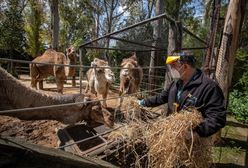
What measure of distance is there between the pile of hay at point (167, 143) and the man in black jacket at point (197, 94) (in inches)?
4.0

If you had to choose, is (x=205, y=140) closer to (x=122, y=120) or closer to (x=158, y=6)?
(x=122, y=120)

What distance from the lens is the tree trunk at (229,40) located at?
550 centimetres

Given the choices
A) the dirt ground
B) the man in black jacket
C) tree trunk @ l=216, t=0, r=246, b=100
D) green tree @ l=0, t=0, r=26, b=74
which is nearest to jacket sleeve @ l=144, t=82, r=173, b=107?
the man in black jacket

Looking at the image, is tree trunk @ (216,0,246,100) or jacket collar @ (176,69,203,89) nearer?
jacket collar @ (176,69,203,89)

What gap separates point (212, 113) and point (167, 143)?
55cm

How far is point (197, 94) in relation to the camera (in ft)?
9.29

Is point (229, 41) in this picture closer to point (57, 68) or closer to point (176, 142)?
point (176, 142)

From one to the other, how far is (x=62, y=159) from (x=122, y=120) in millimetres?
1532

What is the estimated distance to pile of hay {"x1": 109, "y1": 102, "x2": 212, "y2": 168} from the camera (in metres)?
2.60

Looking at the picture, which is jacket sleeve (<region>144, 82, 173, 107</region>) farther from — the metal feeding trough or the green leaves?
the green leaves

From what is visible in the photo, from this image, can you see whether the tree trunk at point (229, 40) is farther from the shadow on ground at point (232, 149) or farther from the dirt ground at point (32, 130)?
the dirt ground at point (32, 130)

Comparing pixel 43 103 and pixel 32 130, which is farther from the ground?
pixel 43 103

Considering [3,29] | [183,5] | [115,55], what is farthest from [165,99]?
[183,5]

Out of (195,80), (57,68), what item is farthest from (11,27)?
(195,80)
